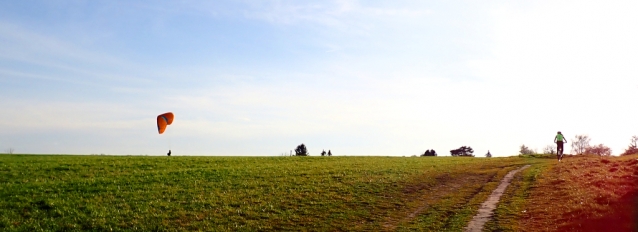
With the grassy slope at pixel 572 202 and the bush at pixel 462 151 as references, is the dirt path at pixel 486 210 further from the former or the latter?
the bush at pixel 462 151

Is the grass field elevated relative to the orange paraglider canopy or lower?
lower

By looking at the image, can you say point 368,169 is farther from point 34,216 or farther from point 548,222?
point 34,216

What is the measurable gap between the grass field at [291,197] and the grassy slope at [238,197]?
53mm

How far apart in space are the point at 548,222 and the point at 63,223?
20870 mm

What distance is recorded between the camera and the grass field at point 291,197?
70.8 ft

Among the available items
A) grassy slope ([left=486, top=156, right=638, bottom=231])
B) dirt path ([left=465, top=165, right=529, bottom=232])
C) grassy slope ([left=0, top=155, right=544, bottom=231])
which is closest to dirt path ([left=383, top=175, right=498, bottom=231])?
grassy slope ([left=0, top=155, right=544, bottom=231])

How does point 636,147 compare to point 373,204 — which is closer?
point 373,204

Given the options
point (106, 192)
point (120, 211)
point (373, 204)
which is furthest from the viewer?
point (106, 192)

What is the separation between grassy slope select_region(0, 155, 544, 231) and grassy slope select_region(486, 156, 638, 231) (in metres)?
1.89

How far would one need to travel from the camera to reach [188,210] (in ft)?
79.1

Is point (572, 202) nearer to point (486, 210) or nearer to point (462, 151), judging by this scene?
point (486, 210)

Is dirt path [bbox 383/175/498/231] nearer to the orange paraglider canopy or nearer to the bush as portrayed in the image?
the orange paraglider canopy

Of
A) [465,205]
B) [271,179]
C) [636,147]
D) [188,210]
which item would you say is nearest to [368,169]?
[271,179]

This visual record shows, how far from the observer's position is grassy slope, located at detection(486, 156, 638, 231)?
63.4 feet
